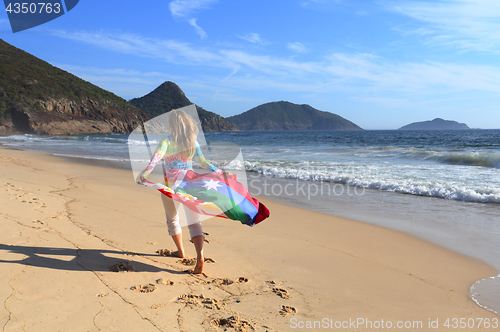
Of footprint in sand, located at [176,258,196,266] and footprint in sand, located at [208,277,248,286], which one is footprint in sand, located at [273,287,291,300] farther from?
footprint in sand, located at [176,258,196,266]

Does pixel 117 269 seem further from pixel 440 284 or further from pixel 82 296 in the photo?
pixel 440 284

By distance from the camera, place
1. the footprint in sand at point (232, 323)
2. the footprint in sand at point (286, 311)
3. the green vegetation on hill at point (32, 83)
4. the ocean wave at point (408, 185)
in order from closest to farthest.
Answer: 1. the footprint in sand at point (232, 323)
2. the footprint in sand at point (286, 311)
3. the ocean wave at point (408, 185)
4. the green vegetation on hill at point (32, 83)

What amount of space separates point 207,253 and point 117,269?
1.05 metres

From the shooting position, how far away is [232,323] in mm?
2172

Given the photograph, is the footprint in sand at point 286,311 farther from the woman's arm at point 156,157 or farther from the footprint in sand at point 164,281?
the woman's arm at point 156,157

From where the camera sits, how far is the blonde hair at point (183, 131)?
2900 millimetres

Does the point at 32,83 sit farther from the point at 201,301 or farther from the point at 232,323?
the point at 232,323

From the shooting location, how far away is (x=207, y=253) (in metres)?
3.59

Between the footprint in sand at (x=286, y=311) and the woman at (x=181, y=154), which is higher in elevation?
the woman at (x=181, y=154)

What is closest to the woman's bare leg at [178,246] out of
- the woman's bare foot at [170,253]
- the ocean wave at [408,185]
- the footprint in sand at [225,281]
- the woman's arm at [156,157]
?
the woman's bare foot at [170,253]

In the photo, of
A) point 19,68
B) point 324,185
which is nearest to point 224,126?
point 19,68

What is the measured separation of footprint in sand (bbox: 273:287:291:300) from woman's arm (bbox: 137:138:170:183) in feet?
5.31

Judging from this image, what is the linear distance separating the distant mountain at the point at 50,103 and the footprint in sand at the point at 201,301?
2437 inches

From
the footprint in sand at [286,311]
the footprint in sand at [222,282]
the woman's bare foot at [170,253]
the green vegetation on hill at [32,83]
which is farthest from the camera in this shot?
the green vegetation on hill at [32,83]
